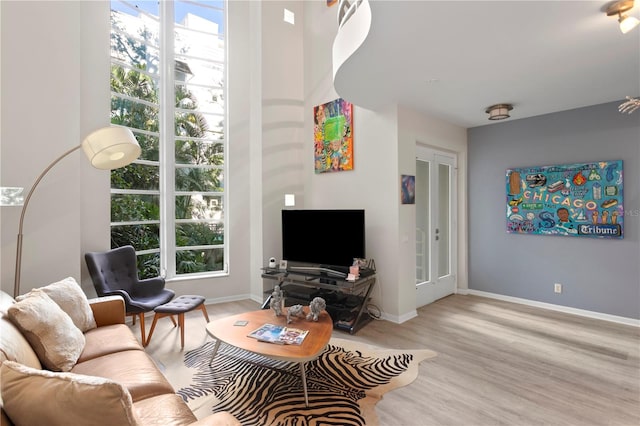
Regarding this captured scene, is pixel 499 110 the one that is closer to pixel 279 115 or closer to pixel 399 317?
pixel 399 317

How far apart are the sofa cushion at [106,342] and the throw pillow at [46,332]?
122 millimetres

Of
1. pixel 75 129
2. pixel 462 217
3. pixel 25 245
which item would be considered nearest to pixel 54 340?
pixel 25 245

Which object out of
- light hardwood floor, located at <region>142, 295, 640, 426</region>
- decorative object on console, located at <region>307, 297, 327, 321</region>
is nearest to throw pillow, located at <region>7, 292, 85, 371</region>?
light hardwood floor, located at <region>142, 295, 640, 426</region>

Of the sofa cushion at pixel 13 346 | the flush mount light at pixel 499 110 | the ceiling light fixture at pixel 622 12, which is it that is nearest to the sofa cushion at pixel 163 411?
the sofa cushion at pixel 13 346

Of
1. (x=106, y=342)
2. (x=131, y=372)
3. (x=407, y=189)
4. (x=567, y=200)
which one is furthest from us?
(x=567, y=200)

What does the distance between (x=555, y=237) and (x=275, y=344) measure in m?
4.05

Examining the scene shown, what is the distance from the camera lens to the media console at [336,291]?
378 centimetres

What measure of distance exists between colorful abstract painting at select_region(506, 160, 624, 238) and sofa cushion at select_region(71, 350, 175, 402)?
4761 mm

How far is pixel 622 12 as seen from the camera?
80.7 inches

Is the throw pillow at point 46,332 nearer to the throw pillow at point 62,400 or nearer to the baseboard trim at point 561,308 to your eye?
the throw pillow at point 62,400

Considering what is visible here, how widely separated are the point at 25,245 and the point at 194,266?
2041 mm

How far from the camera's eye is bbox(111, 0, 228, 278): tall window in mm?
4281

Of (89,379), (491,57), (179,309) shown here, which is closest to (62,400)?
(89,379)

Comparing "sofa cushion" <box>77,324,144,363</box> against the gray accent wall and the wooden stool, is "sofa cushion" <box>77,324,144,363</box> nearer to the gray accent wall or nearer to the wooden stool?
the wooden stool
